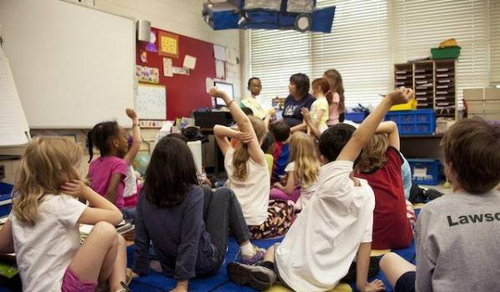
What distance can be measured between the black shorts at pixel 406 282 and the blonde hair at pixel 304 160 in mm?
1397

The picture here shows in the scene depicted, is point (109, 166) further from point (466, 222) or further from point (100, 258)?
point (466, 222)

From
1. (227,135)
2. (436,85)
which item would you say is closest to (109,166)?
(227,135)

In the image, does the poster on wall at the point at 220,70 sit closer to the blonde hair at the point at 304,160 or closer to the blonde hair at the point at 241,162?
the blonde hair at the point at 304,160

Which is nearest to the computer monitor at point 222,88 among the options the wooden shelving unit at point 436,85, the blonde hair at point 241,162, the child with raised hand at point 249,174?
the wooden shelving unit at point 436,85

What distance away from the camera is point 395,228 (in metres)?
2.09

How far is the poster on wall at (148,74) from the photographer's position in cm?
461

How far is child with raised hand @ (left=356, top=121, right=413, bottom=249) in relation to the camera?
2.00 m

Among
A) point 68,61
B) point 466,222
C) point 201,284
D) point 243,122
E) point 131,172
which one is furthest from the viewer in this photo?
point 68,61

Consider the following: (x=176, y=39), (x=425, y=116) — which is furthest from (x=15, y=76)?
(x=425, y=116)

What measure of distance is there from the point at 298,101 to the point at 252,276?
105 inches

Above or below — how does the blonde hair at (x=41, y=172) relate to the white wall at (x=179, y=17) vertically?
below

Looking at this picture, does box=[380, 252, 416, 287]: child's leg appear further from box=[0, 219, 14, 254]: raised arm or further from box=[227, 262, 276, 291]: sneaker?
box=[0, 219, 14, 254]: raised arm

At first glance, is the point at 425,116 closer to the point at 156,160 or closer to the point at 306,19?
the point at 306,19

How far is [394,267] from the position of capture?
138 centimetres
